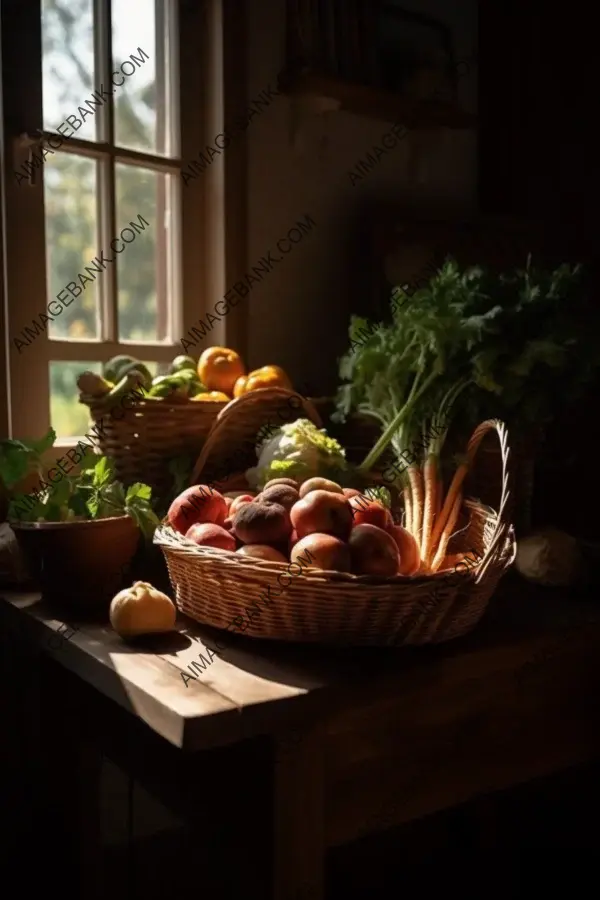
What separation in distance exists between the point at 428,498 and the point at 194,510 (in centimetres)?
37

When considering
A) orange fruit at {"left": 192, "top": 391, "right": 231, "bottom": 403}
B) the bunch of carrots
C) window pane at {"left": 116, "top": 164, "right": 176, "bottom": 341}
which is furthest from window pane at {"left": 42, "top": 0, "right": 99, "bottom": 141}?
the bunch of carrots

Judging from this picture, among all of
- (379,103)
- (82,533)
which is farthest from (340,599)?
(379,103)

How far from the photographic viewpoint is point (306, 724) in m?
0.83

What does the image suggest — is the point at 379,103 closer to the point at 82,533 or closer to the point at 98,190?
the point at 98,190

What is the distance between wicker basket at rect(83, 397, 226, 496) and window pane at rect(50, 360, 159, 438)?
0.25m

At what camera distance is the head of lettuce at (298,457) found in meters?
1.30

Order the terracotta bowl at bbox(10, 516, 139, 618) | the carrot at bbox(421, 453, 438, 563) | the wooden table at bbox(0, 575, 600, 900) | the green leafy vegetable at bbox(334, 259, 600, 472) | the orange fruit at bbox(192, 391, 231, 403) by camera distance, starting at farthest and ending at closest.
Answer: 1. the orange fruit at bbox(192, 391, 231, 403)
2. the green leafy vegetable at bbox(334, 259, 600, 472)
3. the carrot at bbox(421, 453, 438, 563)
4. the terracotta bowl at bbox(10, 516, 139, 618)
5. the wooden table at bbox(0, 575, 600, 900)

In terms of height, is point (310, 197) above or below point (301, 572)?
above

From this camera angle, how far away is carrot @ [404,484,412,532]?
126cm

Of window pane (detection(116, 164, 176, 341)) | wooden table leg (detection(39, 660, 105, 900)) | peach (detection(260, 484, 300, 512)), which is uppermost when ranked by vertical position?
window pane (detection(116, 164, 176, 341))

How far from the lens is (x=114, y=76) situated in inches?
63.9

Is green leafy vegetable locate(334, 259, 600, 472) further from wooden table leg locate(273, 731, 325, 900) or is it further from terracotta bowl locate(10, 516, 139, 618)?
wooden table leg locate(273, 731, 325, 900)

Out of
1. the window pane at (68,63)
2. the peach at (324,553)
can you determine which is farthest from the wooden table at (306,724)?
the window pane at (68,63)

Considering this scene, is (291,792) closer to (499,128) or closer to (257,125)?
(257,125)
